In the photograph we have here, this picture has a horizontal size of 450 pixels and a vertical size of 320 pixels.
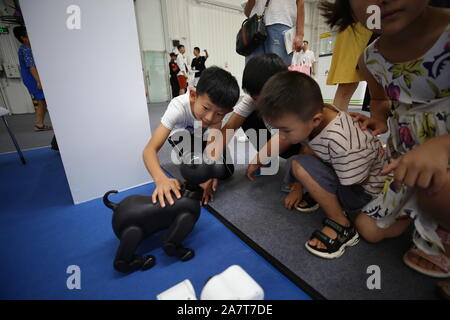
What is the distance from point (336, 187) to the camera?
723 mm

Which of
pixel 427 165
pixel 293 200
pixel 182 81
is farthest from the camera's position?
pixel 182 81

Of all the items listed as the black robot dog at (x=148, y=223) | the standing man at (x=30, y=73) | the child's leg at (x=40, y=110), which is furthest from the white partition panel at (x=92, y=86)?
the child's leg at (x=40, y=110)

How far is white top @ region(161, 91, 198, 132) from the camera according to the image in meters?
0.88

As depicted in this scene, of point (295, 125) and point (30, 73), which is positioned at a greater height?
point (30, 73)

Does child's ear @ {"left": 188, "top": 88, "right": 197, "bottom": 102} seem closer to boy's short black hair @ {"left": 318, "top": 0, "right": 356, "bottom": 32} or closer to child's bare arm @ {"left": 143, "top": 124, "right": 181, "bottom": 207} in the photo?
child's bare arm @ {"left": 143, "top": 124, "right": 181, "bottom": 207}

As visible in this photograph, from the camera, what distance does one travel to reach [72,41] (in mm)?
823

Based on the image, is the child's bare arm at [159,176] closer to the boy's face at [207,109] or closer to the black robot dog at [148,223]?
the black robot dog at [148,223]

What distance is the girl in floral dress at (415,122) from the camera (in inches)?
16.3

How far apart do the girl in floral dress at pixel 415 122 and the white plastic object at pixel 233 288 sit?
0.34 m

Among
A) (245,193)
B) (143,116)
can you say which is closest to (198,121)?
(143,116)

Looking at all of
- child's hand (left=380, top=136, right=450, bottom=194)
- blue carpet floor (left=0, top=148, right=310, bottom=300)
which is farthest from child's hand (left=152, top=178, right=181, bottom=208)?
child's hand (left=380, top=136, right=450, bottom=194)

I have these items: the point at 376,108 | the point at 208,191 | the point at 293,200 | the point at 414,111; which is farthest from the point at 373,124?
the point at 208,191

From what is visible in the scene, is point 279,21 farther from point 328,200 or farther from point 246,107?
point 328,200

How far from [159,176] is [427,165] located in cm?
64
